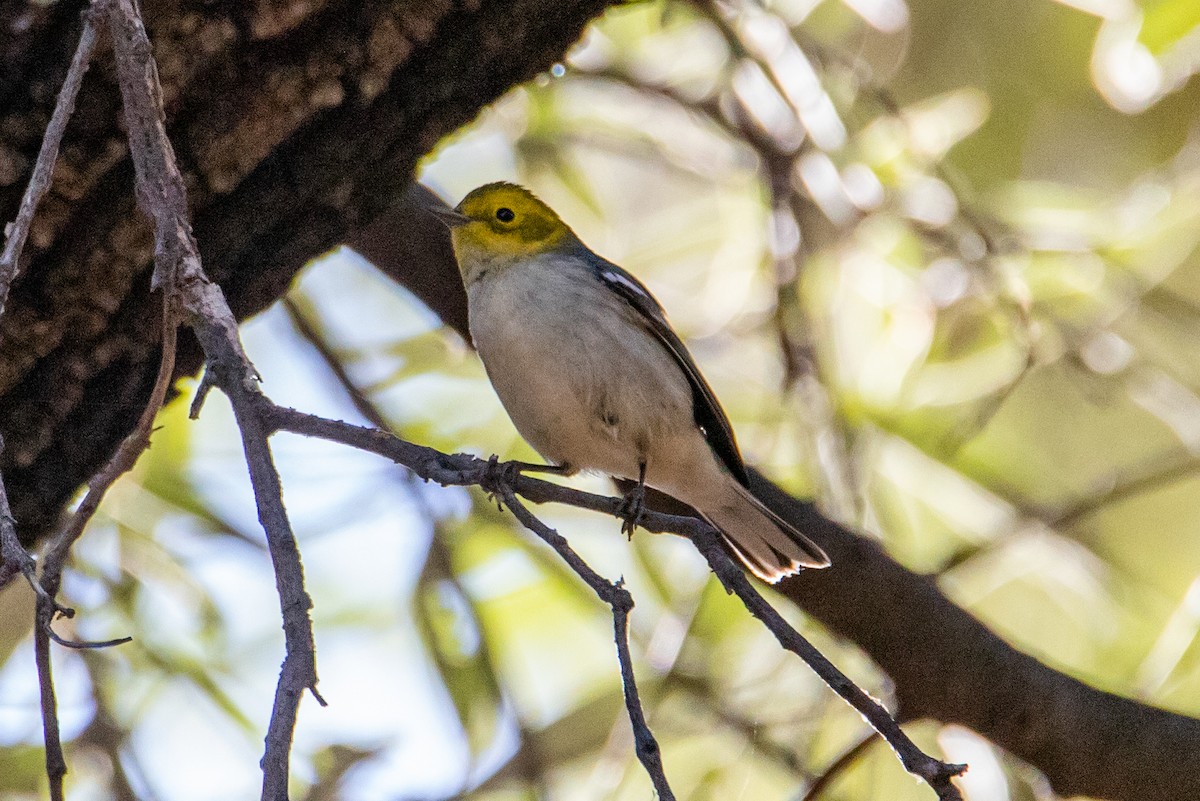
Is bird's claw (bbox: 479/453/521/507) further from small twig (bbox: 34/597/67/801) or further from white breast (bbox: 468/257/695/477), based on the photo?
white breast (bbox: 468/257/695/477)

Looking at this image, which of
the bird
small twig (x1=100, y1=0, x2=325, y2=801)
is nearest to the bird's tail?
the bird

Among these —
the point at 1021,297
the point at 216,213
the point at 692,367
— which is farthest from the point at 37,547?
the point at 1021,297

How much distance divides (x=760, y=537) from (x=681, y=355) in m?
0.54

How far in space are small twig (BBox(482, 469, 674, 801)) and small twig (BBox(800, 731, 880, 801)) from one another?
75 cm

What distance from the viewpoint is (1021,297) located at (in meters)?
3.48

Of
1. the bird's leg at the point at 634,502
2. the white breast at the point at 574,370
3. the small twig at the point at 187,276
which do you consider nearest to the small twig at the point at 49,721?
the small twig at the point at 187,276

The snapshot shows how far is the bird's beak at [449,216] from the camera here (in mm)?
3199

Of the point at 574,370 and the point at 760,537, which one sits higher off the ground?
the point at 574,370

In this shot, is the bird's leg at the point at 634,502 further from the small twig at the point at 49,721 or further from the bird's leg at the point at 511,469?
the small twig at the point at 49,721

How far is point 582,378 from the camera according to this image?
9.78ft

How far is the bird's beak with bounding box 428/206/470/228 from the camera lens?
320 centimetres

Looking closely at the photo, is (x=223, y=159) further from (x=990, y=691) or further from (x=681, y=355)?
(x=990, y=691)

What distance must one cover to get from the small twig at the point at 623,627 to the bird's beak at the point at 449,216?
157 centimetres

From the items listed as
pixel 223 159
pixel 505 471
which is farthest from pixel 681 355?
pixel 223 159
